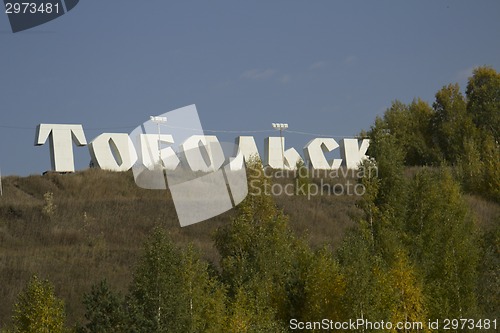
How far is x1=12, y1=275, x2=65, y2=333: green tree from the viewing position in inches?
1190

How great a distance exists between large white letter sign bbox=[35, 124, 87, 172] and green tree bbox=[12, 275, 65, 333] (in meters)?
33.6

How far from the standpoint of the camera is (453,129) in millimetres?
90812

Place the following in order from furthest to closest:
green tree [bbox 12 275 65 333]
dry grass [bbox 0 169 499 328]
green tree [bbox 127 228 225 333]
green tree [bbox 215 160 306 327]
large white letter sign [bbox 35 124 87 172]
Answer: large white letter sign [bbox 35 124 87 172]
dry grass [bbox 0 169 499 328]
green tree [bbox 215 160 306 327]
green tree [bbox 12 275 65 333]
green tree [bbox 127 228 225 333]

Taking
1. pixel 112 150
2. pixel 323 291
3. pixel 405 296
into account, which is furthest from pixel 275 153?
pixel 323 291

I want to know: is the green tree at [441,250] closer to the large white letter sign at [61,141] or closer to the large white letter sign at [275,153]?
the large white letter sign at [275,153]

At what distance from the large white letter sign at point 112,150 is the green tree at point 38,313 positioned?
36159mm

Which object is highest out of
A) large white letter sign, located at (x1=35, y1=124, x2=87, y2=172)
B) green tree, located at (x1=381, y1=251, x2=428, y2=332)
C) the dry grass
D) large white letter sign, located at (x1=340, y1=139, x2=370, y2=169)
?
large white letter sign, located at (x1=35, y1=124, x2=87, y2=172)

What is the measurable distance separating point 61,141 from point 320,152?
21.7 meters

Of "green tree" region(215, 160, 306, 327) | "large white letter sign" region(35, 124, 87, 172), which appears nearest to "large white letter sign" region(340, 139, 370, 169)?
"large white letter sign" region(35, 124, 87, 172)

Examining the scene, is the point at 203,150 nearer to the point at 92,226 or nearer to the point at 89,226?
the point at 92,226

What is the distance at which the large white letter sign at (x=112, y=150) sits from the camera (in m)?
66.8

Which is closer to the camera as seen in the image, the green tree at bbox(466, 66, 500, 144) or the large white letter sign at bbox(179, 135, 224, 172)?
the large white letter sign at bbox(179, 135, 224, 172)

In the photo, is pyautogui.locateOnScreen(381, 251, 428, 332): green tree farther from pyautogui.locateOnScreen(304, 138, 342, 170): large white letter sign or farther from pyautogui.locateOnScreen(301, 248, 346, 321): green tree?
pyautogui.locateOnScreen(304, 138, 342, 170): large white letter sign

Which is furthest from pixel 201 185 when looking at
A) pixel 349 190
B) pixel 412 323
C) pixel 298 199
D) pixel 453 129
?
pixel 412 323
